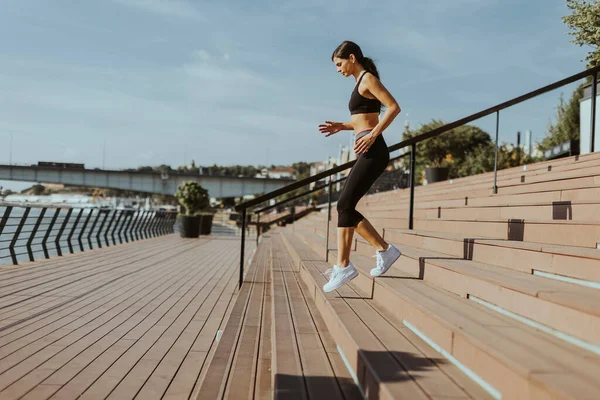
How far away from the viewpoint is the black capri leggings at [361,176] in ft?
10.5

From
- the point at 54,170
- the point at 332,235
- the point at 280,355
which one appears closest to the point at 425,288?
the point at 280,355

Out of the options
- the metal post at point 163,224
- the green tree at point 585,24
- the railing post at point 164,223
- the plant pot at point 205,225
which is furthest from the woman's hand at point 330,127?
the railing post at point 164,223

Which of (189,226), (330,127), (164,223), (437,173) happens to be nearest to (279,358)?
(330,127)

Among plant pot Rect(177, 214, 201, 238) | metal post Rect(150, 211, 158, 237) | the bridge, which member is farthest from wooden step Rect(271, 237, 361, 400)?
the bridge

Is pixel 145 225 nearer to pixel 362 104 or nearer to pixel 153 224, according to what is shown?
pixel 153 224

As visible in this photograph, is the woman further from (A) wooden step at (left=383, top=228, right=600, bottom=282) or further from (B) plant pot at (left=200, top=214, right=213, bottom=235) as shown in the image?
(B) plant pot at (left=200, top=214, right=213, bottom=235)

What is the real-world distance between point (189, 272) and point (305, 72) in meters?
3.79

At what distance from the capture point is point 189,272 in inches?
324

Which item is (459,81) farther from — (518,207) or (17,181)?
(17,181)

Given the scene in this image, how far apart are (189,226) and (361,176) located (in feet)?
54.4

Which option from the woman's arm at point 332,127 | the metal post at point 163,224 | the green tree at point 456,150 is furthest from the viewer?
the green tree at point 456,150

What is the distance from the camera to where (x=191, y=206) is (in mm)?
19484

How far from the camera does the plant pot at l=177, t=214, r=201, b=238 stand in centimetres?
1902

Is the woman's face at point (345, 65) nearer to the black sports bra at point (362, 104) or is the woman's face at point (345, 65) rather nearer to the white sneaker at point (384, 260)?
the black sports bra at point (362, 104)
